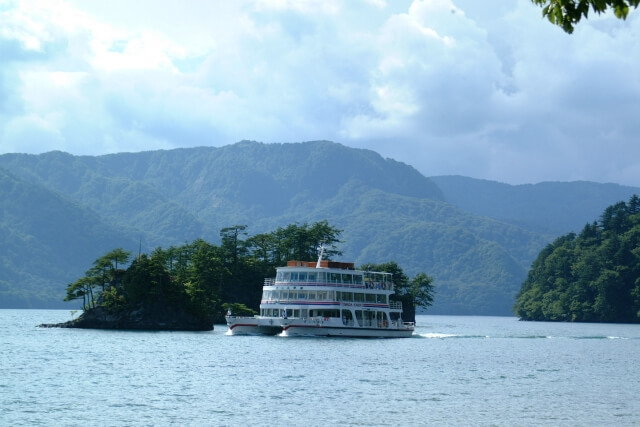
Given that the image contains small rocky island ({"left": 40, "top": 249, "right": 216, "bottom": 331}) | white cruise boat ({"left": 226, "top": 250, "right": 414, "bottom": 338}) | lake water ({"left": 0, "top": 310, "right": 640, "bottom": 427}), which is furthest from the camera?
small rocky island ({"left": 40, "top": 249, "right": 216, "bottom": 331})

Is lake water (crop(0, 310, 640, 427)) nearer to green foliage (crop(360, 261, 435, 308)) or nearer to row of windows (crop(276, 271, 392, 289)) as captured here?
row of windows (crop(276, 271, 392, 289))

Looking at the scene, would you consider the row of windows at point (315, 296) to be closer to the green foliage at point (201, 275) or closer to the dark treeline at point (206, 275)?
the dark treeline at point (206, 275)

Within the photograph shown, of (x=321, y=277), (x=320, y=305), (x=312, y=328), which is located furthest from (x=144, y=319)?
(x=321, y=277)

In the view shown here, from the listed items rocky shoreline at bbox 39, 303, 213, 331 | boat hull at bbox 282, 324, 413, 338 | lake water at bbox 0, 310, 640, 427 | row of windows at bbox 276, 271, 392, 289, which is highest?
row of windows at bbox 276, 271, 392, 289

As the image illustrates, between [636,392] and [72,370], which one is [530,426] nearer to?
[636,392]

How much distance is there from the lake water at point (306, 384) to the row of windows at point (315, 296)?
919 centimetres

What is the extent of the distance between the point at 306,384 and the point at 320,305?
149 ft

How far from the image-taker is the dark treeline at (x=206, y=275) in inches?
4373

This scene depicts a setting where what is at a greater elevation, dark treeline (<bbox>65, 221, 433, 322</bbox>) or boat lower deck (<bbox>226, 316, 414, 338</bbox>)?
dark treeline (<bbox>65, 221, 433, 322</bbox>)

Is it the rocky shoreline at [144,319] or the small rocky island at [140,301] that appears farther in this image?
the rocky shoreline at [144,319]

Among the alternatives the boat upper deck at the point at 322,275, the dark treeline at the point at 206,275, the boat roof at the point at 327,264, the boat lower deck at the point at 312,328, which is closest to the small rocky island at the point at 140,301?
the dark treeline at the point at 206,275

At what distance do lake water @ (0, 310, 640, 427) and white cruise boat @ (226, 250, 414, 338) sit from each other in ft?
25.8

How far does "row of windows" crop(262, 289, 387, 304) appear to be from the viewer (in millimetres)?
97688

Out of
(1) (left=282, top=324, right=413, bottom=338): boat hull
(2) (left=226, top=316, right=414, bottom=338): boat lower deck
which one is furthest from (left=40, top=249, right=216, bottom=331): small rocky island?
(1) (left=282, top=324, right=413, bottom=338): boat hull
